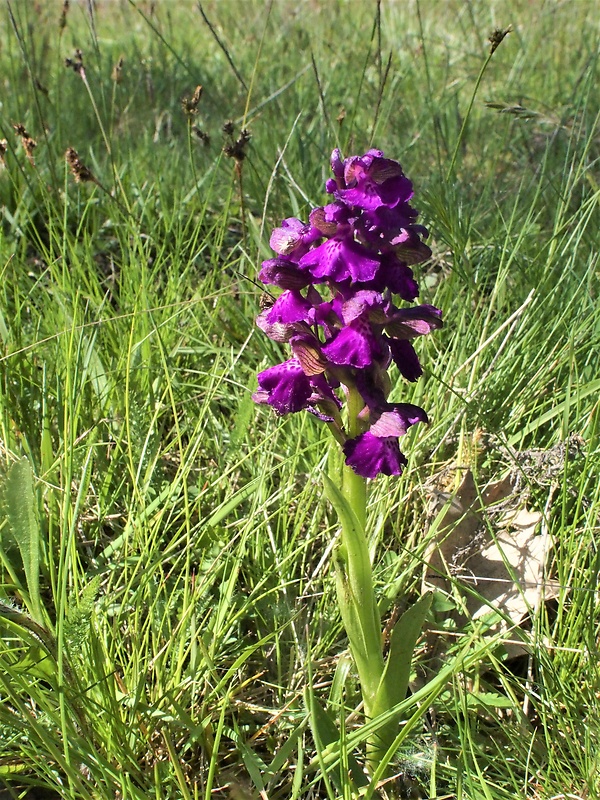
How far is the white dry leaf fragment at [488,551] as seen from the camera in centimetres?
155

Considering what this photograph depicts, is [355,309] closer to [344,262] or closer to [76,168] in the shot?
[344,262]

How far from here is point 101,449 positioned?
1754 millimetres

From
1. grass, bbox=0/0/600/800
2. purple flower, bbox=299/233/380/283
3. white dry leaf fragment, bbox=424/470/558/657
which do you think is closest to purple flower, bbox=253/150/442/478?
purple flower, bbox=299/233/380/283

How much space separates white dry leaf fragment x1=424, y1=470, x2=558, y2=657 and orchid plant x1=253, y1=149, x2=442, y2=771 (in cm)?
36

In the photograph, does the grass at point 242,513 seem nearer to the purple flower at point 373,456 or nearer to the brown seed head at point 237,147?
the brown seed head at point 237,147

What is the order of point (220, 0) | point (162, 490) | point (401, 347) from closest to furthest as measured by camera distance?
point (401, 347) < point (162, 490) < point (220, 0)

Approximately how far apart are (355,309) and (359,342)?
0.05 metres

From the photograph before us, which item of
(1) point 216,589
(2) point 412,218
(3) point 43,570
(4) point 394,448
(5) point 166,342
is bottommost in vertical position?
(1) point 216,589

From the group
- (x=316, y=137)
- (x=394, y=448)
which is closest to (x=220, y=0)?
(x=316, y=137)

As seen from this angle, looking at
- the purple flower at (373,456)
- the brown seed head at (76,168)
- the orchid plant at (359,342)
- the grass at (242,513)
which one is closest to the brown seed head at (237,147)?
the grass at (242,513)

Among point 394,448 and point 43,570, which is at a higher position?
point 394,448

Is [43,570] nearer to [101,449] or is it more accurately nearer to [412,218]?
[101,449]

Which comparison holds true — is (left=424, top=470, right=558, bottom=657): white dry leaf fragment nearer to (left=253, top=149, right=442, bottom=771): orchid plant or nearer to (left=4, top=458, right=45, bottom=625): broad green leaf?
(left=253, top=149, right=442, bottom=771): orchid plant

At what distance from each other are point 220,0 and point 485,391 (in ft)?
16.3
